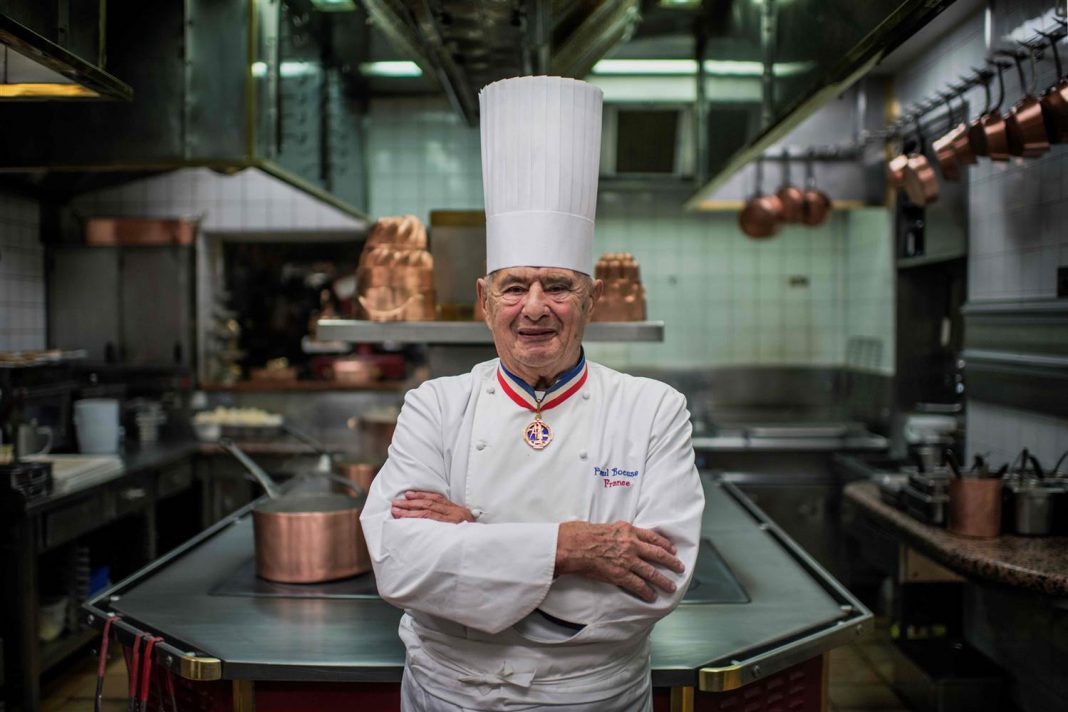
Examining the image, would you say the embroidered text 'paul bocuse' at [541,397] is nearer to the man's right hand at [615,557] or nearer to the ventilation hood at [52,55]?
the man's right hand at [615,557]

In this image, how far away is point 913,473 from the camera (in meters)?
3.27

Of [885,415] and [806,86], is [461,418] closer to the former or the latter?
[806,86]

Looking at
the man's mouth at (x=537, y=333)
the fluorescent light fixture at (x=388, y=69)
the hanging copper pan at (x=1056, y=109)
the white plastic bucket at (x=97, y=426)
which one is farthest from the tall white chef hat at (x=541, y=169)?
the white plastic bucket at (x=97, y=426)

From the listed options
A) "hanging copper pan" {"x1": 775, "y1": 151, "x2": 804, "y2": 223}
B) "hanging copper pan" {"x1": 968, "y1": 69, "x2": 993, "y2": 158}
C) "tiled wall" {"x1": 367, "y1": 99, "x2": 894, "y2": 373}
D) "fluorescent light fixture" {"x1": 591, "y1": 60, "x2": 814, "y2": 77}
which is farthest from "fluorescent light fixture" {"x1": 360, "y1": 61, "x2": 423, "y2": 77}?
"hanging copper pan" {"x1": 968, "y1": 69, "x2": 993, "y2": 158}

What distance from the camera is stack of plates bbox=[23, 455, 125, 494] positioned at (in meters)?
3.64

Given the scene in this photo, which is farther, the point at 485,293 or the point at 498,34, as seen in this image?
the point at 498,34

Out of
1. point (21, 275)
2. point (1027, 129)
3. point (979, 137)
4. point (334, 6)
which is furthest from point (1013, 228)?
point (21, 275)

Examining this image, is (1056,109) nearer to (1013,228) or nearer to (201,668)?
(1013,228)

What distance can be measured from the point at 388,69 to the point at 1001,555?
13.2ft

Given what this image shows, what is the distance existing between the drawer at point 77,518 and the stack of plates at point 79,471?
72 mm

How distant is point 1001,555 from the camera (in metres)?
2.58

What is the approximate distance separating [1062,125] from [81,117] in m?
3.35

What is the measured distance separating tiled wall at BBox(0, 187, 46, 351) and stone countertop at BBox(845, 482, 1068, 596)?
4.73 m

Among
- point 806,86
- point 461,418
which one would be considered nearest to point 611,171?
point 806,86
